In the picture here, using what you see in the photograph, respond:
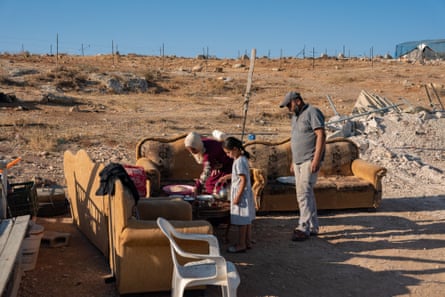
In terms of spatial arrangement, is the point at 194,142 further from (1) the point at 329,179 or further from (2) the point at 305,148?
(1) the point at 329,179

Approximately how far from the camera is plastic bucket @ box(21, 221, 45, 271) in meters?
5.11

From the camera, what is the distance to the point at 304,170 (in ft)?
20.8

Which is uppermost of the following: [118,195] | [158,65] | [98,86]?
[158,65]

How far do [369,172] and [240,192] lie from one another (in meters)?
3.09

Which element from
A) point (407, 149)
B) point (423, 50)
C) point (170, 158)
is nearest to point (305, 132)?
point (170, 158)

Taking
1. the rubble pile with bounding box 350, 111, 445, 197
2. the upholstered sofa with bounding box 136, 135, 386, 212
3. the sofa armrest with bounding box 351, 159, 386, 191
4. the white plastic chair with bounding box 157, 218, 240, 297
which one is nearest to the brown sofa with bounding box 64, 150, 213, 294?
the white plastic chair with bounding box 157, 218, 240, 297

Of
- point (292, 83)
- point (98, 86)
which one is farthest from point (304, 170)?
point (292, 83)

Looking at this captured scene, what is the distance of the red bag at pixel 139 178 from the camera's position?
22.9ft

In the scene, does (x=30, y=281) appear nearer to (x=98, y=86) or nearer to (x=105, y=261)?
(x=105, y=261)

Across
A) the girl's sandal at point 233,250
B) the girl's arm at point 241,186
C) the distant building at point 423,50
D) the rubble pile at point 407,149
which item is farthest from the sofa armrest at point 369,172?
the distant building at point 423,50

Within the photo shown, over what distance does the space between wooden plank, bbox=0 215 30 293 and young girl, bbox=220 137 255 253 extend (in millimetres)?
A: 2219

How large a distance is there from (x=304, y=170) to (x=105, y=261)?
2.56m

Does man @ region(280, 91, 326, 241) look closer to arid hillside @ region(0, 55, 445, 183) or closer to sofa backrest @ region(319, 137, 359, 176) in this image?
sofa backrest @ region(319, 137, 359, 176)

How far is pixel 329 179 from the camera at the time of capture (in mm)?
8273
